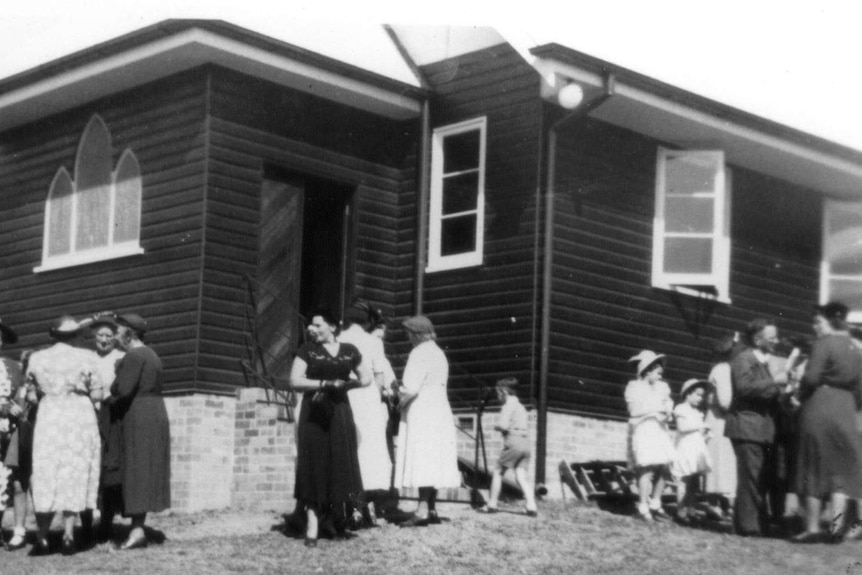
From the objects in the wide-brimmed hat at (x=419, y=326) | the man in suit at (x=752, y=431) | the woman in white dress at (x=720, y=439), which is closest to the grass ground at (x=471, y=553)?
the man in suit at (x=752, y=431)

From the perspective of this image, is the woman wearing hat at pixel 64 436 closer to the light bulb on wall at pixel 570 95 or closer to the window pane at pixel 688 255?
the light bulb on wall at pixel 570 95

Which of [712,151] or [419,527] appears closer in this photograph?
[419,527]

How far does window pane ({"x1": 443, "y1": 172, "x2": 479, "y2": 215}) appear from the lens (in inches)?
685

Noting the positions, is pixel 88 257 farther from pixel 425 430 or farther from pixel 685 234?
pixel 685 234

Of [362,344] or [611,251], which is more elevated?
[611,251]

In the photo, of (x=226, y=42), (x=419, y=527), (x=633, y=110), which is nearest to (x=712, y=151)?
(x=633, y=110)

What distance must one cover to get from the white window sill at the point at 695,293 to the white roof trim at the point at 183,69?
3.44 m

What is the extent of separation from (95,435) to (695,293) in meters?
8.03

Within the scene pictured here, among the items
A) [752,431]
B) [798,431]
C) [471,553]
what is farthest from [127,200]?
[798,431]

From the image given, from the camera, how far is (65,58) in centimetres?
1686

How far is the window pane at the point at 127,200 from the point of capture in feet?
57.0

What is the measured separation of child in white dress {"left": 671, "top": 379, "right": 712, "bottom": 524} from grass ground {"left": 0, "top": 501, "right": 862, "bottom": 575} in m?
0.66

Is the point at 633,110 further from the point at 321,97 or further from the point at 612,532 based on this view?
the point at 612,532

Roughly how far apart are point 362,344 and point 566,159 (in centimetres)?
439
